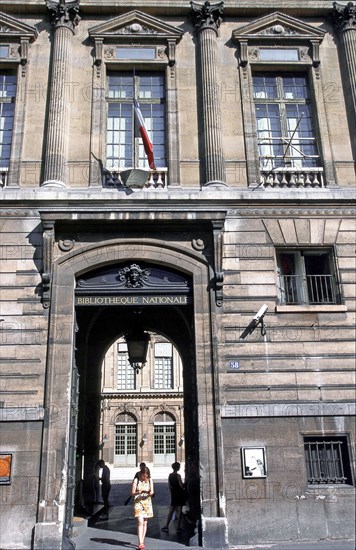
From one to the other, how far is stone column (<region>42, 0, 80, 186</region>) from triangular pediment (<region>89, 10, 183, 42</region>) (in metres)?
0.78

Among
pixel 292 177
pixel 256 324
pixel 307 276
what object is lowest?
pixel 256 324

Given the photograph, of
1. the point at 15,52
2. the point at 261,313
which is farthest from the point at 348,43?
the point at 15,52

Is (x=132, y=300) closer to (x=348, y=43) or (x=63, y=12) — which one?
(x=63, y=12)

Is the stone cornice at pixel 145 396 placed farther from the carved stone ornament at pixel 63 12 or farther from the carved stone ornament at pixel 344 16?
the carved stone ornament at pixel 344 16

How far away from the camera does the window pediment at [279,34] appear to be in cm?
1562

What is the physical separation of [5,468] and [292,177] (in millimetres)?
10271

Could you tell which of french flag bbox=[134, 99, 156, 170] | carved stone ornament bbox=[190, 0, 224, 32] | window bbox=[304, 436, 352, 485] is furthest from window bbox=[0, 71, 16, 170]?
window bbox=[304, 436, 352, 485]

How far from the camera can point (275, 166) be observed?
49.1 ft

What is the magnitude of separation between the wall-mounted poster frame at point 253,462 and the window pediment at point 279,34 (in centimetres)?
1103

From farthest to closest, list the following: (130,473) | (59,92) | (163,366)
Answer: (163,366), (130,473), (59,92)

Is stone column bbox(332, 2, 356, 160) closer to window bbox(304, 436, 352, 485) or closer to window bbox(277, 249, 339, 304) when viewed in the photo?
window bbox(277, 249, 339, 304)

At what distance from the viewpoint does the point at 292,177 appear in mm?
14398

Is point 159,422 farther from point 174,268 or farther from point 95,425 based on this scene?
point 174,268

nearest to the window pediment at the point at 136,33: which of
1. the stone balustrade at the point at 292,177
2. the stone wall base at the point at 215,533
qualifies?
the stone balustrade at the point at 292,177
